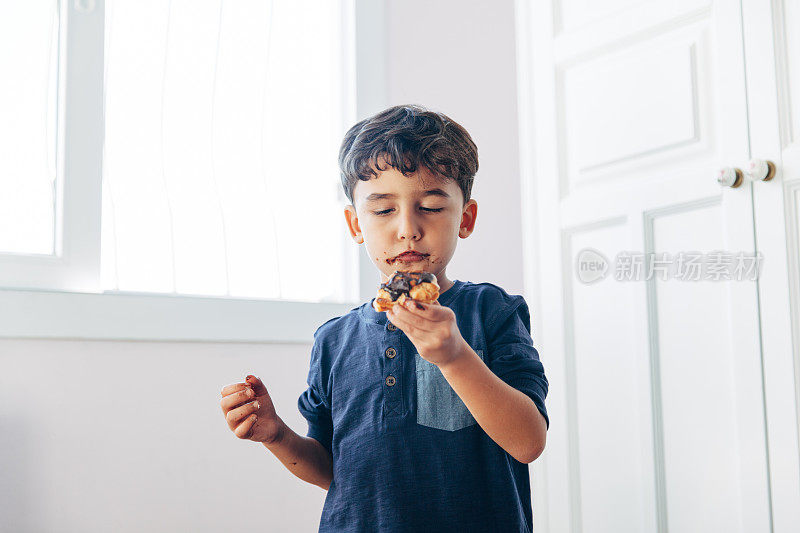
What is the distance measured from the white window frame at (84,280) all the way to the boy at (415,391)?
0.59 meters

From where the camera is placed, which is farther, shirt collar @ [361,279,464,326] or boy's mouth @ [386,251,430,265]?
shirt collar @ [361,279,464,326]

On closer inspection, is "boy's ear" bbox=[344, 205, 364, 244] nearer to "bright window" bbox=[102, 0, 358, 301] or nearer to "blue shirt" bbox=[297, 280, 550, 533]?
"blue shirt" bbox=[297, 280, 550, 533]

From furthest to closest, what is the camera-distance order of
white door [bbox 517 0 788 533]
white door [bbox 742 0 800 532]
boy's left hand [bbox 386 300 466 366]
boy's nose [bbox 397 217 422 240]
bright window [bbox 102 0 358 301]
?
bright window [bbox 102 0 358 301] → white door [bbox 517 0 788 533] → white door [bbox 742 0 800 532] → boy's nose [bbox 397 217 422 240] → boy's left hand [bbox 386 300 466 366]

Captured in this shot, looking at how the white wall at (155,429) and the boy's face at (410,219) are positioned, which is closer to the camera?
the boy's face at (410,219)

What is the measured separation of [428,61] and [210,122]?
674 millimetres

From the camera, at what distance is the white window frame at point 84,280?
141 centimetres

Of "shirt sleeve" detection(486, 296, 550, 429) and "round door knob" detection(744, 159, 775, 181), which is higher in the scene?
"round door knob" detection(744, 159, 775, 181)

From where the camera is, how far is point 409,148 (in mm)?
958

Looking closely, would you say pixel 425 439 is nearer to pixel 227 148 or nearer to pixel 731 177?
pixel 731 177

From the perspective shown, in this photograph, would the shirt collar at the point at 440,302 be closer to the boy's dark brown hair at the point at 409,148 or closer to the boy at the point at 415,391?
the boy at the point at 415,391

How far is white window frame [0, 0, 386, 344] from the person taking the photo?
1.41 m

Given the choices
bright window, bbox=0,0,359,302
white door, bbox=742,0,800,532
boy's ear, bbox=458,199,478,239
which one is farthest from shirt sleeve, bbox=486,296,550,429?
bright window, bbox=0,0,359,302

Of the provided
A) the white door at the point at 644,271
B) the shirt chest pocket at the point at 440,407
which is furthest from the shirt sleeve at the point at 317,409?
the white door at the point at 644,271

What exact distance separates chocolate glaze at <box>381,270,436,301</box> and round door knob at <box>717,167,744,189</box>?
854mm
